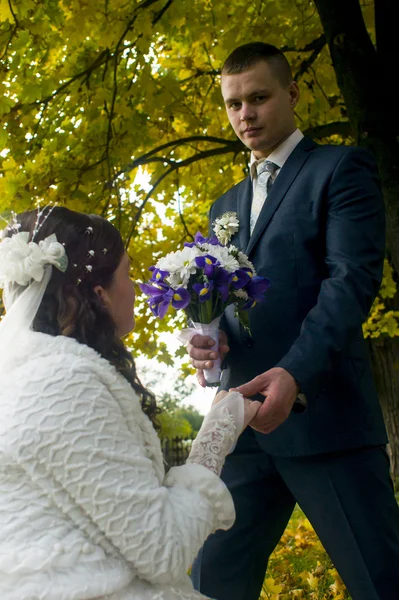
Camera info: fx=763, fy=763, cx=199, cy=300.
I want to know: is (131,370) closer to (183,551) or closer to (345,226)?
(183,551)

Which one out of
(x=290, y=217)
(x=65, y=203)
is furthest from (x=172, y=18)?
(x=290, y=217)

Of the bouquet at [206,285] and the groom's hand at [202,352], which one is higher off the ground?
the bouquet at [206,285]

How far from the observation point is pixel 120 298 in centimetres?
238

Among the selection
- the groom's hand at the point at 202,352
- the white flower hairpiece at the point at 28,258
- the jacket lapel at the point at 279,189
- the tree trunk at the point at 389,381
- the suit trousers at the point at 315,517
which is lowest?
the tree trunk at the point at 389,381

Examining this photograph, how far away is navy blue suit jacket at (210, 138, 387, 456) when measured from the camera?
248 cm

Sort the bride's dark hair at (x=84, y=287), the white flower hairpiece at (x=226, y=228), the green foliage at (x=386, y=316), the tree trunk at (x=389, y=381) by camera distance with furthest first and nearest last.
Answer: the tree trunk at (x=389, y=381) → the green foliage at (x=386, y=316) → the white flower hairpiece at (x=226, y=228) → the bride's dark hair at (x=84, y=287)

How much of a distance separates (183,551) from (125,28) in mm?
3589

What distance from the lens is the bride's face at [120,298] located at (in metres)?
2.36

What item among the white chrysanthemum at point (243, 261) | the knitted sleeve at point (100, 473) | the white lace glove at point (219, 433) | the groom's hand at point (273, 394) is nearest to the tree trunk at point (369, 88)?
the white chrysanthemum at point (243, 261)

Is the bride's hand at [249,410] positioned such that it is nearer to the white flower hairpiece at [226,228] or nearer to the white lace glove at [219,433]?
the white lace glove at [219,433]

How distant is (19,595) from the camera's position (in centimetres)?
181

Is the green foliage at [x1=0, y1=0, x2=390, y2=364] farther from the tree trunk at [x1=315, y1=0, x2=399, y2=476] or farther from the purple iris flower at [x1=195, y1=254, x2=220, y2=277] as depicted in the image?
the purple iris flower at [x1=195, y1=254, x2=220, y2=277]

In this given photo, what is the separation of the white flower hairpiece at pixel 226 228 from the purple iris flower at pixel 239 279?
0.38m

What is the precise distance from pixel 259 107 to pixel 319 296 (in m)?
0.84
